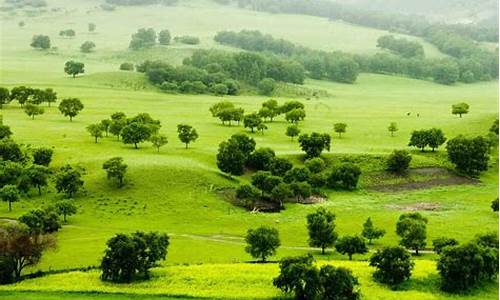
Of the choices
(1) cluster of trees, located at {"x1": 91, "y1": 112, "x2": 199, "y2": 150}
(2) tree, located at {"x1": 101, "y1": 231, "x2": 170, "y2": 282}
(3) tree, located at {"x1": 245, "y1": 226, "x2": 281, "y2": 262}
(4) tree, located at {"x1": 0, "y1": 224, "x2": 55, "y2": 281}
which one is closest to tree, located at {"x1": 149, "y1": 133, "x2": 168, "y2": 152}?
(1) cluster of trees, located at {"x1": 91, "y1": 112, "x2": 199, "y2": 150}

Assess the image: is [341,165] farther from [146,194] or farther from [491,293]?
[491,293]

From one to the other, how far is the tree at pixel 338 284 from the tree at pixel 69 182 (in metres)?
53.8

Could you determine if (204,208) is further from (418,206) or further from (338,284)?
(338,284)

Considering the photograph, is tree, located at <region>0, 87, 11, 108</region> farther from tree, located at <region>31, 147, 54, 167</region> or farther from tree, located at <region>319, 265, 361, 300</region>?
tree, located at <region>319, 265, 361, 300</region>

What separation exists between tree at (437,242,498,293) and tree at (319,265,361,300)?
37.8ft

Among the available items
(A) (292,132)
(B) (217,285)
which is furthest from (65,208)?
(A) (292,132)

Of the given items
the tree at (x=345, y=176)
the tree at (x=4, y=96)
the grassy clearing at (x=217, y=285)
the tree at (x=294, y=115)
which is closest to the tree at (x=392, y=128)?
the tree at (x=294, y=115)

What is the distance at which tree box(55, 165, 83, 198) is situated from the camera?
11831 centimetres

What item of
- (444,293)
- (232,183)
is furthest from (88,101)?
(444,293)

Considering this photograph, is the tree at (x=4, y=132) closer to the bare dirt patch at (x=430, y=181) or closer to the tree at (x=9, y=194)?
the tree at (x=9, y=194)

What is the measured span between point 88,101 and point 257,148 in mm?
69237

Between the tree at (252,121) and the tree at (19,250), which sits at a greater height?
the tree at (252,121)

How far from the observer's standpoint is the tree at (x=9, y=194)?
111750 millimetres

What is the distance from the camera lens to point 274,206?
123 metres
